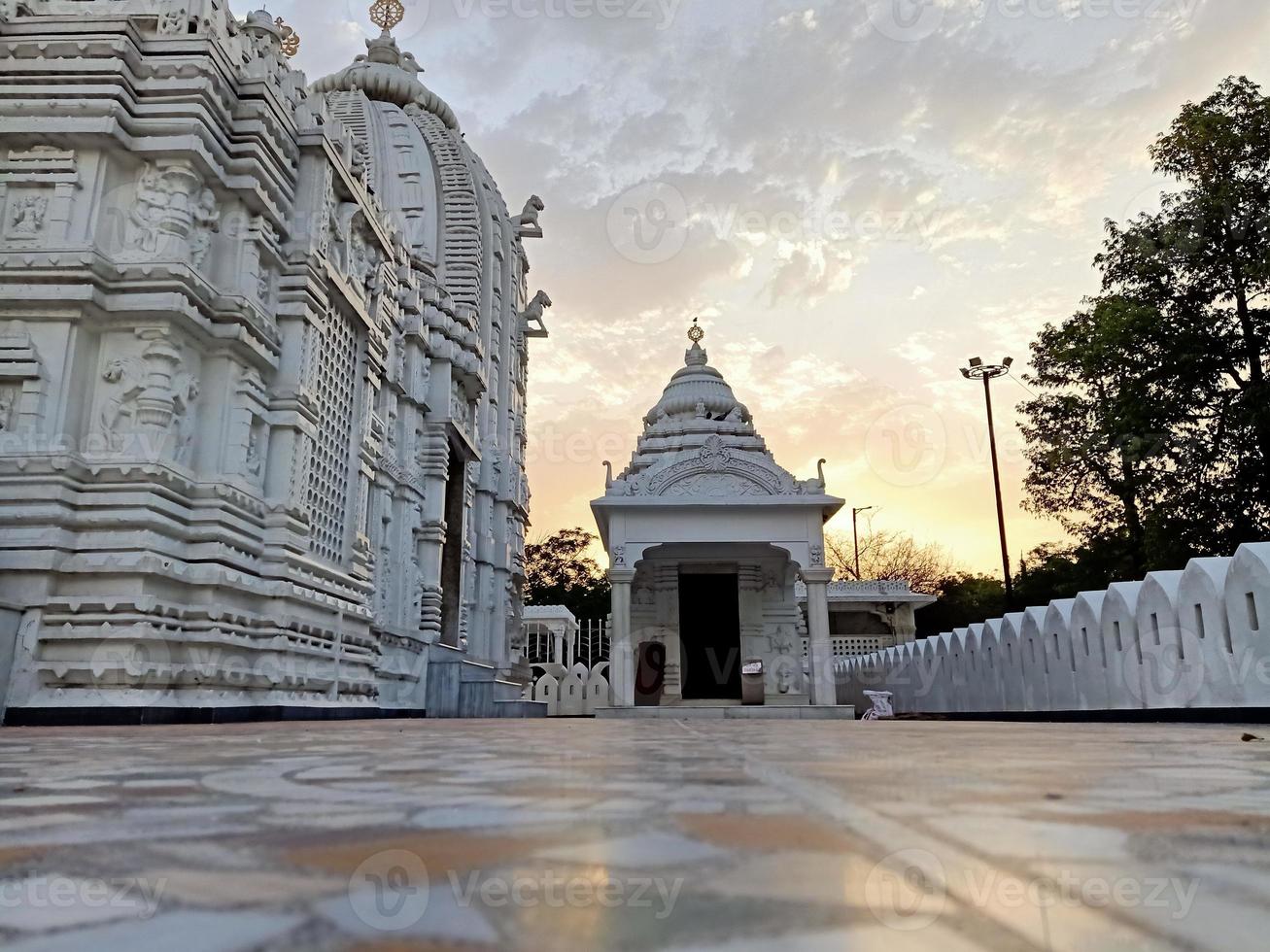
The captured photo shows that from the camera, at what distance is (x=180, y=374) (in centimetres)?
579

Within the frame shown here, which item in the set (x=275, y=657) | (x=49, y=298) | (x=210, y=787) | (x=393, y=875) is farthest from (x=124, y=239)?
(x=393, y=875)

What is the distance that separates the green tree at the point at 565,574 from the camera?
32438 millimetres

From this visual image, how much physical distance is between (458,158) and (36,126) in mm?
10824

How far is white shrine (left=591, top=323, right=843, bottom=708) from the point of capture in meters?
12.3

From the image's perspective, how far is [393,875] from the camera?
25.8 inches

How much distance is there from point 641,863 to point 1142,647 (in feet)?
21.3

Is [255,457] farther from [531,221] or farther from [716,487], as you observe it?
[531,221]

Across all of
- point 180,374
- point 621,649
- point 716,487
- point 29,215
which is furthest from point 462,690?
point 29,215

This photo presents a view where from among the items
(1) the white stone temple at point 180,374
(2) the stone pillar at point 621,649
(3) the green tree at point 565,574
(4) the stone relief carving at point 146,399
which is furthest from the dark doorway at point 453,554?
(3) the green tree at point 565,574

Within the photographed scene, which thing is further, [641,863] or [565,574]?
[565,574]

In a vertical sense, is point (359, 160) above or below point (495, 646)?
above

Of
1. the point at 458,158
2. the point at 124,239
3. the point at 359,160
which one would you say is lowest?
the point at 124,239

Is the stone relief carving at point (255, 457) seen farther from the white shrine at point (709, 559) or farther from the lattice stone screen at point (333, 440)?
the white shrine at point (709, 559)

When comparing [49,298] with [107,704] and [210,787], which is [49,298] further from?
[210,787]
